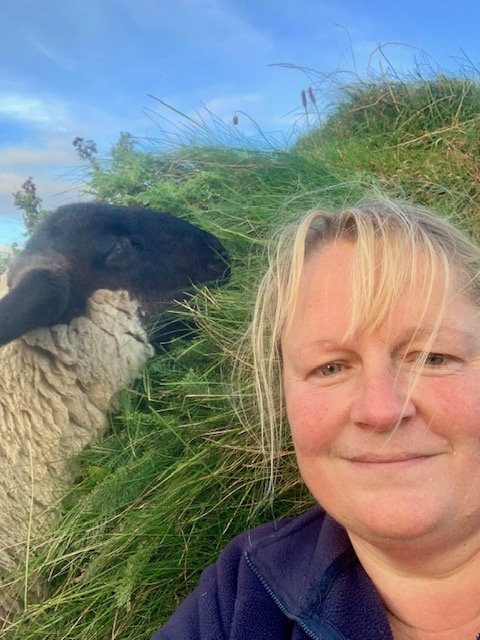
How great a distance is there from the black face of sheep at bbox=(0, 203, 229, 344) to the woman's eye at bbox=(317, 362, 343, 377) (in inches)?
80.1

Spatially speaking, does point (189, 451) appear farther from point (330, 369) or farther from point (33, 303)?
point (330, 369)

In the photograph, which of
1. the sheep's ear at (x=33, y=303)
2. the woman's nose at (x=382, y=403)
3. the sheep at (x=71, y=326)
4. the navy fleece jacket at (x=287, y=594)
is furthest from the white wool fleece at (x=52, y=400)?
the woman's nose at (x=382, y=403)

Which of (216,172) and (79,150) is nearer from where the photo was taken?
(216,172)

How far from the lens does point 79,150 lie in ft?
16.1

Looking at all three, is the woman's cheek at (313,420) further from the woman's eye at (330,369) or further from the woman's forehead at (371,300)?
the woman's forehead at (371,300)

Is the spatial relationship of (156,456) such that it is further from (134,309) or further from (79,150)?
(79,150)

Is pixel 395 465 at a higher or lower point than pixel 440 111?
lower

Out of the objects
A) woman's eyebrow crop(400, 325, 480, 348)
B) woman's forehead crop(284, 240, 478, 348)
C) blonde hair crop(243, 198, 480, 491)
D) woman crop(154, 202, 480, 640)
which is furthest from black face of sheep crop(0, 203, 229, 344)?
woman's eyebrow crop(400, 325, 480, 348)

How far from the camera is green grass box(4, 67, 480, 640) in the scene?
9.07ft

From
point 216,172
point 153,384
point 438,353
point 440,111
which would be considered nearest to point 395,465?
point 438,353

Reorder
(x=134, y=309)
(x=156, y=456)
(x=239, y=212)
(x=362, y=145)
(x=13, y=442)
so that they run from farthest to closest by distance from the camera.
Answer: (x=362, y=145), (x=239, y=212), (x=134, y=309), (x=13, y=442), (x=156, y=456)

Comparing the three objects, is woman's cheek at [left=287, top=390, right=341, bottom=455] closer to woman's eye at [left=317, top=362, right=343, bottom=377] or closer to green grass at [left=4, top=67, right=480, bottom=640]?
woman's eye at [left=317, top=362, right=343, bottom=377]

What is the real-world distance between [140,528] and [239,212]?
205 cm

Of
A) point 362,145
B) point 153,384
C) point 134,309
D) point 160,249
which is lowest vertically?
point 153,384
